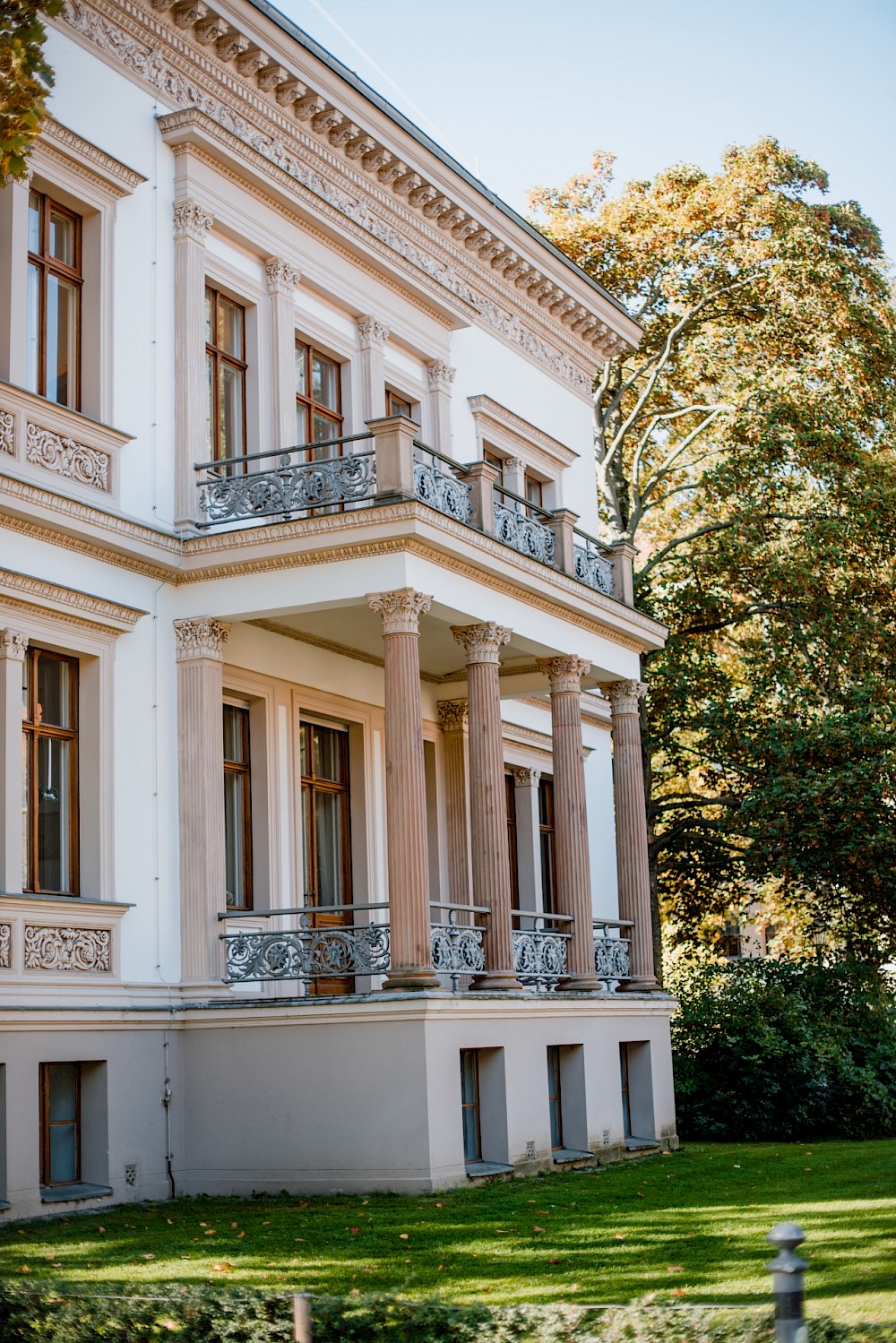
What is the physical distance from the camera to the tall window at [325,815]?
19469 millimetres

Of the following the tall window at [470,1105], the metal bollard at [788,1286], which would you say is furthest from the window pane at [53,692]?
the metal bollard at [788,1286]

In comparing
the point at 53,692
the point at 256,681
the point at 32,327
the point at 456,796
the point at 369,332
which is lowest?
the point at 456,796

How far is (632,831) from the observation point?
2136 centimetres

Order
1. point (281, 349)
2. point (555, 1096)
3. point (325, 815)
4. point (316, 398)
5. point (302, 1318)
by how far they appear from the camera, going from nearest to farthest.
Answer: point (302, 1318)
point (555, 1096)
point (281, 349)
point (325, 815)
point (316, 398)

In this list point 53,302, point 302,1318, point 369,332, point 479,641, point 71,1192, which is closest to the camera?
point 302,1318

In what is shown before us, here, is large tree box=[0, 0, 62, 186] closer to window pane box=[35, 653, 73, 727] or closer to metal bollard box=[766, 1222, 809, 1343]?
window pane box=[35, 653, 73, 727]

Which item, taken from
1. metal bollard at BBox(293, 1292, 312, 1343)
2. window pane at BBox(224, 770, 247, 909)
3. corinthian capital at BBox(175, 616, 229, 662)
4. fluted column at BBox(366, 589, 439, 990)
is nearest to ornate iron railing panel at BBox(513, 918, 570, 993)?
fluted column at BBox(366, 589, 439, 990)

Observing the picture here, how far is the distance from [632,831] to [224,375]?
7955mm

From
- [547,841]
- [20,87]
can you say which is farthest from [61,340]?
[547,841]

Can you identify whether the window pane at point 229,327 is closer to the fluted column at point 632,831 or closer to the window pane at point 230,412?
the window pane at point 230,412

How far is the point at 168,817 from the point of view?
16.5 meters

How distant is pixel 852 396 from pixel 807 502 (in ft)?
7.17

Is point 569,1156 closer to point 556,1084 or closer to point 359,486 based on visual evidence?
point 556,1084

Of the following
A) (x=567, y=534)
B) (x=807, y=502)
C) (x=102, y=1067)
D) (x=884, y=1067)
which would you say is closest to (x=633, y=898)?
(x=567, y=534)
